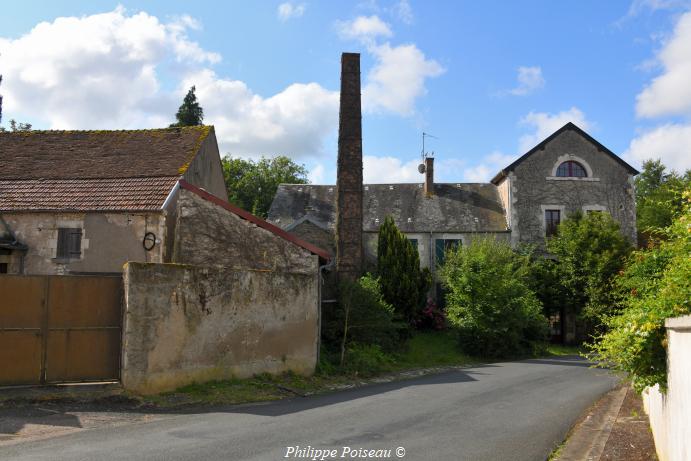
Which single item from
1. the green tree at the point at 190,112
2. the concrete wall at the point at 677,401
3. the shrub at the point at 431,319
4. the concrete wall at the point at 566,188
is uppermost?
the green tree at the point at 190,112

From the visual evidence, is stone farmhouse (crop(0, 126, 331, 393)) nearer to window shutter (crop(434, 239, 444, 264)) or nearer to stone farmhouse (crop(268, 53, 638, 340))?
stone farmhouse (crop(268, 53, 638, 340))

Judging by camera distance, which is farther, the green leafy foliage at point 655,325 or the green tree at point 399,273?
the green tree at point 399,273

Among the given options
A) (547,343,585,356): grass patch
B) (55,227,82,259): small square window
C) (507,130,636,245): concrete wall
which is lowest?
(547,343,585,356): grass patch

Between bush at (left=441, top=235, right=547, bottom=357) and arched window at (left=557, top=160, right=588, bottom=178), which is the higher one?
arched window at (left=557, top=160, right=588, bottom=178)

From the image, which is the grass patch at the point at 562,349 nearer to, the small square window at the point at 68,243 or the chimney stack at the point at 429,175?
the chimney stack at the point at 429,175

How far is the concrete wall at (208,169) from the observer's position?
18.5 metres

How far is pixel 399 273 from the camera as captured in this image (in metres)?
24.4

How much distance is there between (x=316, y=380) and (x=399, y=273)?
10.9 m

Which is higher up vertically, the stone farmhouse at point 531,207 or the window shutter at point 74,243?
the stone farmhouse at point 531,207

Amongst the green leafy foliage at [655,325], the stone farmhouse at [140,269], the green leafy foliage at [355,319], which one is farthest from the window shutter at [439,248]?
the green leafy foliage at [655,325]

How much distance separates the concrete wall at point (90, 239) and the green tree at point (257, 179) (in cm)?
3565

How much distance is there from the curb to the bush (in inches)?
391

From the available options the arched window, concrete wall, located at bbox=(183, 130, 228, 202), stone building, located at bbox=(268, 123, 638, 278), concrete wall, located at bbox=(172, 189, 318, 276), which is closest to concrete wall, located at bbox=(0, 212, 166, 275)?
concrete wall, located at bbox=(172, 189, 318, 276)

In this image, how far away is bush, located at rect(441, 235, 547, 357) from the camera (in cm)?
2258
